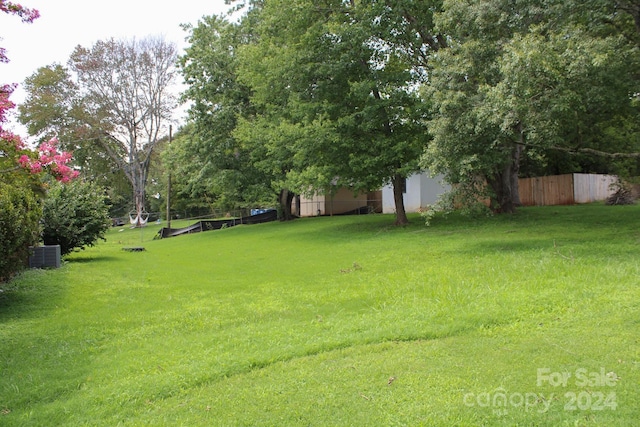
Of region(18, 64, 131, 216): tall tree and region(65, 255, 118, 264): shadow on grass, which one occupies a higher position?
region(18, 64, 131, 216): tall tree

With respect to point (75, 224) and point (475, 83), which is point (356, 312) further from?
point (75, 224)

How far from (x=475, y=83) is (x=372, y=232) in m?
8.00

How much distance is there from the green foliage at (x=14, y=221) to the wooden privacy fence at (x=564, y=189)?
2445 cm

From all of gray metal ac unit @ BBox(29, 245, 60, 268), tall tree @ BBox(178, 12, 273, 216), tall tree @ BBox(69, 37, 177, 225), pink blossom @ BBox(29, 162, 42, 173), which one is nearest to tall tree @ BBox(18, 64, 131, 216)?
tall tree @ BBox(69, 37, 177, 225)

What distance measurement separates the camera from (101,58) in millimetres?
35906

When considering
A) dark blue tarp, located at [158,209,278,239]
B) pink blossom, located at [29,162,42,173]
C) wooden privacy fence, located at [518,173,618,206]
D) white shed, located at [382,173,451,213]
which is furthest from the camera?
dark blue tarp, located at [158,209,278,239]

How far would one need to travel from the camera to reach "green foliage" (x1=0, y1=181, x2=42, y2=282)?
8266 millimetres

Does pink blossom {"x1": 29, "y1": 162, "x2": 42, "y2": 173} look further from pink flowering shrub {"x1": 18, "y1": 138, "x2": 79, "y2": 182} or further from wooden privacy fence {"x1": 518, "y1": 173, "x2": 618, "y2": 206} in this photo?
wooden privacy fence {"x1": 518, "y1": 173, "x2": 618, "y2": 206}

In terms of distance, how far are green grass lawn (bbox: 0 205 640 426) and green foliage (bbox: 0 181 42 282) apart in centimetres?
57


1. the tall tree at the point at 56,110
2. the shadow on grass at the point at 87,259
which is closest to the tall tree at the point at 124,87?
the tall tree at the point at 56,110

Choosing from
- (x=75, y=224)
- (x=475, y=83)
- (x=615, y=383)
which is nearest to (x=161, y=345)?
(x=615, y=383)

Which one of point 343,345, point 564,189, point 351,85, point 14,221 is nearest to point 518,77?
point 343,345

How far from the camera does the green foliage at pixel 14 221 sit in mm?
8266

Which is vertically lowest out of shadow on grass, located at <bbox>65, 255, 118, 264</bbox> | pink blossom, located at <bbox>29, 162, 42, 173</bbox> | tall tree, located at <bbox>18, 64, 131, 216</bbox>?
shadow on grass, located at <bbox>65, 255, 118, 264</bbox>
